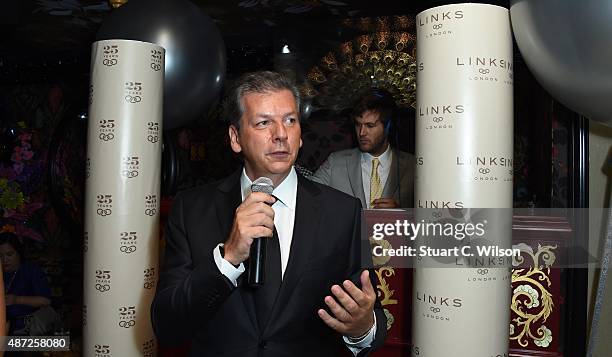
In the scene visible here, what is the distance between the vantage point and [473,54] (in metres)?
1.71

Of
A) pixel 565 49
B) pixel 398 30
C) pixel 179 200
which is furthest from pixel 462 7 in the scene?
pixel 398 30

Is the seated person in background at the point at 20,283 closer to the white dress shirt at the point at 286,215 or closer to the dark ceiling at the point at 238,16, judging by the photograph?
the dark ceiling at the point at 238,16

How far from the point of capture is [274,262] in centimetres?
154

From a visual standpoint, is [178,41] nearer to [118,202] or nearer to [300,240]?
[118,202]

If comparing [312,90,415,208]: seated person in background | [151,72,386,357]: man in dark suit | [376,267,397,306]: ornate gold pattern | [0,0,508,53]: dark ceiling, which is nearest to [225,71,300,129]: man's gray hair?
[151,72,386,357]: man in dark suit

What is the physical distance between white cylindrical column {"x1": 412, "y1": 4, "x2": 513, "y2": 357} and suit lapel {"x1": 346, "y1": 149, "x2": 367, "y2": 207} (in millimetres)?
1673

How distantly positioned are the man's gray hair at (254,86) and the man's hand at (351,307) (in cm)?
51

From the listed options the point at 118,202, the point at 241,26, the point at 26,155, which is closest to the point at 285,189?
the point at 118,202

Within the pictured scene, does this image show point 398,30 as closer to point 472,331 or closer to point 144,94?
point 144,94

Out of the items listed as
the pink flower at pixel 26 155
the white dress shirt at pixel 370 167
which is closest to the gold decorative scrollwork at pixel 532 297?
the white dress shirt at pixel 370 167

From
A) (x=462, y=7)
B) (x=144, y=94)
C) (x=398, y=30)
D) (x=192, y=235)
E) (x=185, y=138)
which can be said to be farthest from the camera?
(x=185, y=138)

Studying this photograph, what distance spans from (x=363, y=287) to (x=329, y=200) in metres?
0.32

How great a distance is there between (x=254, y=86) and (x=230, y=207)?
337mm

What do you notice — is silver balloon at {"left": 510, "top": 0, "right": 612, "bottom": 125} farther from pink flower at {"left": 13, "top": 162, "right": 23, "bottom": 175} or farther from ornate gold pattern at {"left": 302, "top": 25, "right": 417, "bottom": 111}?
pink flower at {"left": 13, "top": 162, "right": 23, "bottom": 175}
